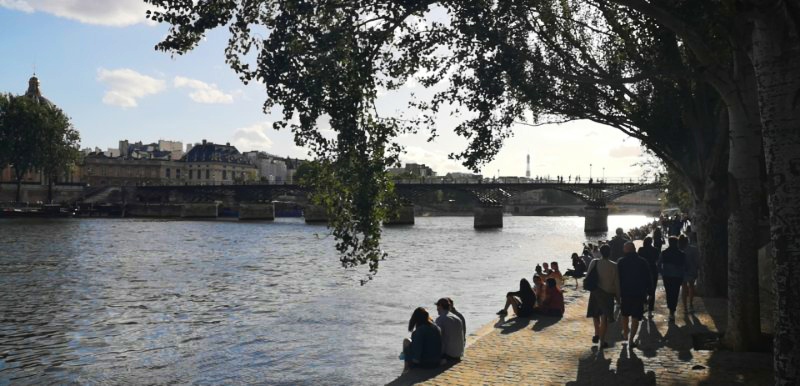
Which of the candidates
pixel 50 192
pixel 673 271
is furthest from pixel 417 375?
pixel 50 192

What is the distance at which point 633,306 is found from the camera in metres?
14.4

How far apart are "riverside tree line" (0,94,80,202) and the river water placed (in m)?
61.1

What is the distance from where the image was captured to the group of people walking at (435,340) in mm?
13539

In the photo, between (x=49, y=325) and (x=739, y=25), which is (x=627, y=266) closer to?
(x=739, y=25)

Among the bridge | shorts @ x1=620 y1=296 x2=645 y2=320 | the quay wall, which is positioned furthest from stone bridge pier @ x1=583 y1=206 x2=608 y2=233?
the quay wall

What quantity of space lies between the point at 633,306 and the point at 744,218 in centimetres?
288

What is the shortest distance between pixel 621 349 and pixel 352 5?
967cm

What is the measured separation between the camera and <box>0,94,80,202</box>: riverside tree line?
111375 mm

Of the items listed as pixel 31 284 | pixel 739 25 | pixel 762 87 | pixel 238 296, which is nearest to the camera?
pixel 762 87

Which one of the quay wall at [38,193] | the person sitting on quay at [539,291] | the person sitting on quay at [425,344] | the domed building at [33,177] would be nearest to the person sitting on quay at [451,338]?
the person sitting on quay at [425,344]

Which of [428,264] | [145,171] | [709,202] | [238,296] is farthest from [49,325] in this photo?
[145,171]

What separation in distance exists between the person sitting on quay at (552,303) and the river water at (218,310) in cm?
347

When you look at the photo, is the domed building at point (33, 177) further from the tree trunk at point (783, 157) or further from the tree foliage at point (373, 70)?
the tree trunk at point (783, 157)

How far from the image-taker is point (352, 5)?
1523 cm
